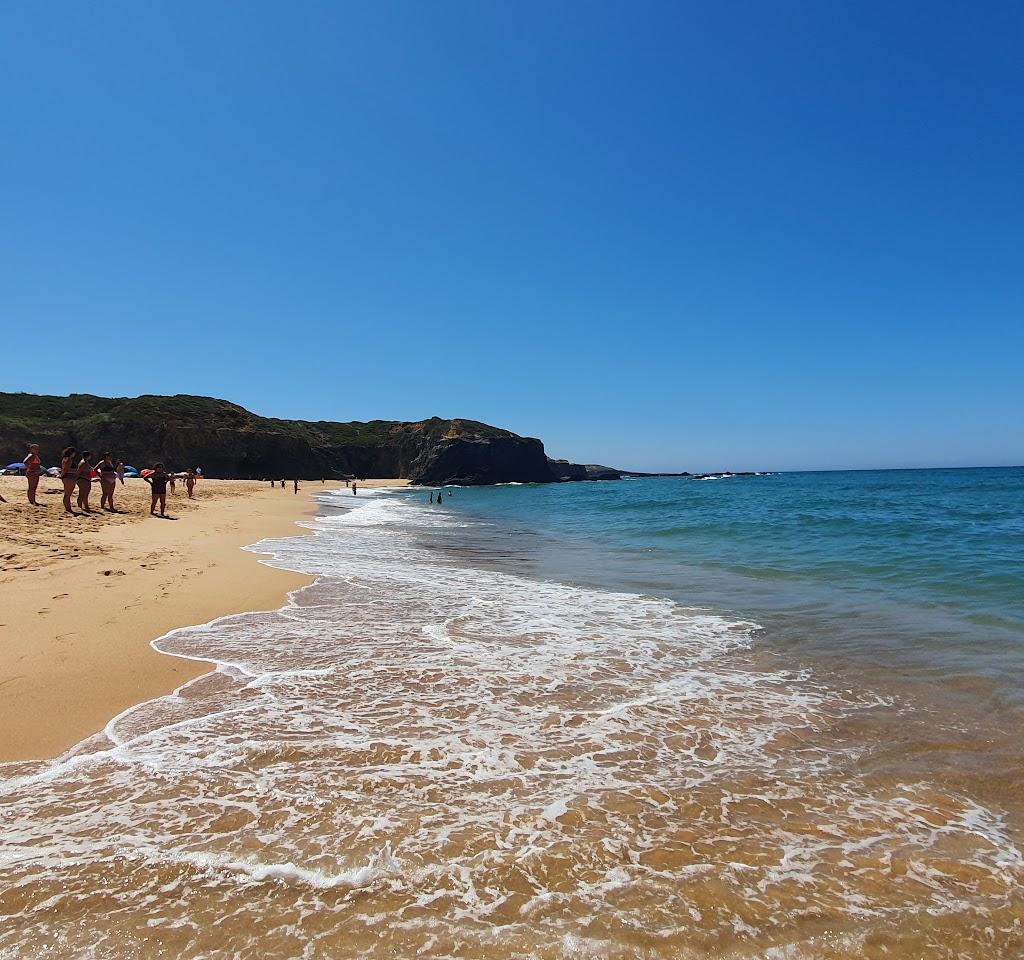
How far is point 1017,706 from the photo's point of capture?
5.08m

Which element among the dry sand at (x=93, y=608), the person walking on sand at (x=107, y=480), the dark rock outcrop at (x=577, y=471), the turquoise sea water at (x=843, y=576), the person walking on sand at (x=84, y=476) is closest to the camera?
the dry sand at (x=93, y=608)

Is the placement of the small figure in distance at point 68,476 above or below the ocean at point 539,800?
above

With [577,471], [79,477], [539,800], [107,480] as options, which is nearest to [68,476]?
[79,477]

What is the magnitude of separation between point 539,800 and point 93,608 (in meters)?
6.43

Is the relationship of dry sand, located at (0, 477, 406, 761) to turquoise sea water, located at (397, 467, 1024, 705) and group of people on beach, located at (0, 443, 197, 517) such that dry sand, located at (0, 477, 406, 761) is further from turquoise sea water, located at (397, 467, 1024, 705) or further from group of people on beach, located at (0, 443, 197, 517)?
turquoise sea water, located at (397, 467, 1024, 705)

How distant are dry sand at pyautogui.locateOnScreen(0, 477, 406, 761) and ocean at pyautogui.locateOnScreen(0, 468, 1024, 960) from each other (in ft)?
1.34

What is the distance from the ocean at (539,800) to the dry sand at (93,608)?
0.41 metres

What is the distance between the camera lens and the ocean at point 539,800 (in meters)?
2.50

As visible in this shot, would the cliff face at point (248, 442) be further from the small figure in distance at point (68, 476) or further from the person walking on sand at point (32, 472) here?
the small figure in distance at point (68, 476)

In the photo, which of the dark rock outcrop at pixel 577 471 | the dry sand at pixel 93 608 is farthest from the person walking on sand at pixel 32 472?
the dark rock outcrop at pixel 577 471

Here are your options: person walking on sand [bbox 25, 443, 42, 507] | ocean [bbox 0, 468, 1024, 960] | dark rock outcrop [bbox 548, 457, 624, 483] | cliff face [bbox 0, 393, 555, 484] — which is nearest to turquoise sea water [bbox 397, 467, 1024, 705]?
ocean [bbox 0, 468, 1024, 960]

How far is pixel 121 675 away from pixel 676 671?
210 inches

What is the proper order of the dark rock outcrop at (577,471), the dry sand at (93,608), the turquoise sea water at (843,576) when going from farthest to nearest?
the dark rock outcrop at (577,471)
the turquoise sea water at (843,576)
the dry sand at (93,608)

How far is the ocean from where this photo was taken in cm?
250
